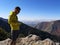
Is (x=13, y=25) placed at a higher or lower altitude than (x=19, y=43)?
higher

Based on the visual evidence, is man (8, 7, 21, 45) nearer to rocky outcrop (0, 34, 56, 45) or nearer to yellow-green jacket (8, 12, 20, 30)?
yellow-green jacket (8, 12, 20, 30)

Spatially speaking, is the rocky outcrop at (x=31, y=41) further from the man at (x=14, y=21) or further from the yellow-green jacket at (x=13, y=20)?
the yellow-green jacket at (x=13, y=20)

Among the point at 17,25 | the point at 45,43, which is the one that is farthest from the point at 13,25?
the point at 45,43

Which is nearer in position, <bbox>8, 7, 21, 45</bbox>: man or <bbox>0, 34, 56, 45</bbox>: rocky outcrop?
<bbox>8, 7, 21, 45</bbox>: man

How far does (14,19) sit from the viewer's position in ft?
24.2

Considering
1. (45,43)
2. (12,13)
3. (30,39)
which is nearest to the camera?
(12,13)

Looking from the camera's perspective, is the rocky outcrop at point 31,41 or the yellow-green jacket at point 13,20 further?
the rocky outcrop at point 31,41

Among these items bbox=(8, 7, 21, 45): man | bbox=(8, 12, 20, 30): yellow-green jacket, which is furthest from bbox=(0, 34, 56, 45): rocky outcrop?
bbox=(8, 12, 20, 30): yellow-green jacket

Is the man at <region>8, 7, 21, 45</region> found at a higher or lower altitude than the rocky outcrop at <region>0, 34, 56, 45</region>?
higher

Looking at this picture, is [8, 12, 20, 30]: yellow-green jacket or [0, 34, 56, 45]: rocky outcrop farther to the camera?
[0, 34, 56, 45]: rocky outcrop

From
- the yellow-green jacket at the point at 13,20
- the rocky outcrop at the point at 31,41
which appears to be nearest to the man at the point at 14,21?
the yellow-green jacket at the point at 13,20

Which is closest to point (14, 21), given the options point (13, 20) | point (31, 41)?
point (13, 20)

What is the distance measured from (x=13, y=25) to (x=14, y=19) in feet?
0.89

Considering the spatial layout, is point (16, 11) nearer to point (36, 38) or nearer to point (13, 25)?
point (13, 25)
